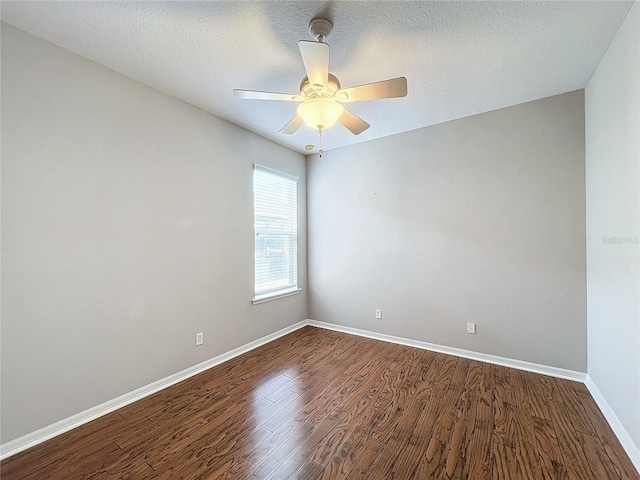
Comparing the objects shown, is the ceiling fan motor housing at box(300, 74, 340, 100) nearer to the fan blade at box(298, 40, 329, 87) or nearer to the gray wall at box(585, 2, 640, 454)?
the fan blade at box(298, 40, 329, 87)

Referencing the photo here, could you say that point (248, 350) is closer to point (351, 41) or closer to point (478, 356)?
point (478, 356)

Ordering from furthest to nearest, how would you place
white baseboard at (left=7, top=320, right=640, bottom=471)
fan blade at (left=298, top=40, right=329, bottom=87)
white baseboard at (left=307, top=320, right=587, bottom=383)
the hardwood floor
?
white baseboard at (left=307, top=320, right=587, bottom=383) → white baseboard at (left=7, top=320, right=640, bottom=471) → the hardwood floor → fan blade at (left=298, top=40, right=329, bottom=87)

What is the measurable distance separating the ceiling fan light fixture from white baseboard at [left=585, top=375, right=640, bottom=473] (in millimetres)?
2687

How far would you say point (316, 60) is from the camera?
1474 mm

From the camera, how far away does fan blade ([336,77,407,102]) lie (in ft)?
5.27

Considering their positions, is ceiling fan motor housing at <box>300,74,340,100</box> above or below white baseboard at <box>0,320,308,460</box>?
above

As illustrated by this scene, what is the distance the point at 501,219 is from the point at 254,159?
2887 mm

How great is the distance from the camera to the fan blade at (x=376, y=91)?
161 cm

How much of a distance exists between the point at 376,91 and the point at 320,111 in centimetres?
38

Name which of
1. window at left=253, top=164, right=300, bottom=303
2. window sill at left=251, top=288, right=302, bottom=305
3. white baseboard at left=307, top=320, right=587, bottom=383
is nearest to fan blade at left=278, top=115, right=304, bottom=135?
window at left=253, top=164, right=300, bottom=303

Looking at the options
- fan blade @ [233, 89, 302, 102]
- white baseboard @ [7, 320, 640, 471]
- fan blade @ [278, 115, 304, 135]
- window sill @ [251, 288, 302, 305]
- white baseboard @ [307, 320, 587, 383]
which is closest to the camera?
white baseboard @ [7, 320, 640, 471]

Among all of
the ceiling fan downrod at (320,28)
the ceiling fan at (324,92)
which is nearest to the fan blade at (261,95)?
the ceiling fan at (324,92)

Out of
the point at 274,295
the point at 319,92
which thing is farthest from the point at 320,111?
the point at 274,295

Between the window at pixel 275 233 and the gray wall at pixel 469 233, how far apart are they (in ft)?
1.55
